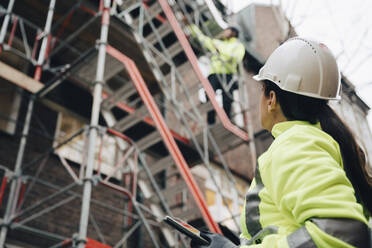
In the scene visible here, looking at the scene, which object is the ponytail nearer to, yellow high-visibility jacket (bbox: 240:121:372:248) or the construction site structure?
yellow high-visibility jacket (bbox: 240:121:372:248)

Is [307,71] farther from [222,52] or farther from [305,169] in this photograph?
[222,52]

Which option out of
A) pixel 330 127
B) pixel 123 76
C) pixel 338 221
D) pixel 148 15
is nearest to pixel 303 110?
pixel 330 127

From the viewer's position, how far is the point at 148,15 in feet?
25.1

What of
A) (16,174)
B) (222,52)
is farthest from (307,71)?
(222,52)

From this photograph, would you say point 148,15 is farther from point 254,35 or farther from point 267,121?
point 254,35

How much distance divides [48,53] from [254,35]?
11.5 meters

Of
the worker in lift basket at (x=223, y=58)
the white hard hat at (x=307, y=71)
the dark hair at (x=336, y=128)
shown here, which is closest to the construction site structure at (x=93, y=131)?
the worker in lift basket at (x=223, y=58)

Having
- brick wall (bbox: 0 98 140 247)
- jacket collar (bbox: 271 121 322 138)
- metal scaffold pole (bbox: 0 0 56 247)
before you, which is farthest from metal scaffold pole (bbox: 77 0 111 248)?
jacket collar (bbox: 271 121 322 138)

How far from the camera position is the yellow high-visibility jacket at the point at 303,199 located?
46.4 inches

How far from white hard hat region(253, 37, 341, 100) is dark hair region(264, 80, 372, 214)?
0.04m

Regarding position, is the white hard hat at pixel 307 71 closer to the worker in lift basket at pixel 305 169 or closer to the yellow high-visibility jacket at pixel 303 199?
the worker in lift basket at pixel 305 169

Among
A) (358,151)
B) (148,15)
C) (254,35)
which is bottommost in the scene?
(358,151)

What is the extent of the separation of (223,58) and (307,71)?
829 centimetres

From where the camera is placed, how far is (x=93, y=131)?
5.18 metres
